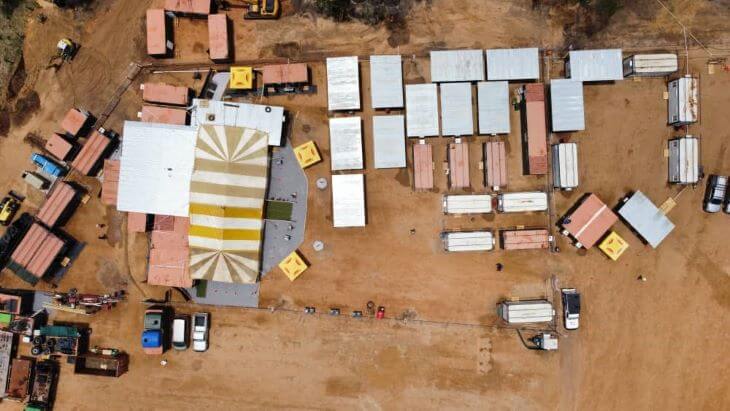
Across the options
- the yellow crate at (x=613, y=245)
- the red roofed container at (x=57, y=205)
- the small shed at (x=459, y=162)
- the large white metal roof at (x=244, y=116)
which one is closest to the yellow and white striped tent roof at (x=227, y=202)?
the large white metal roof at (x=244, y=116)

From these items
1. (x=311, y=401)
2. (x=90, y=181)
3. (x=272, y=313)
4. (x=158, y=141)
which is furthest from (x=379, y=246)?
(x=90, y=181)

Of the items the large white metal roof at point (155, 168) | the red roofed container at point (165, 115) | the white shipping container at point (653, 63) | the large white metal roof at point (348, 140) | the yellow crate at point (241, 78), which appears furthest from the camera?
the red roofed container at point (165, 115)

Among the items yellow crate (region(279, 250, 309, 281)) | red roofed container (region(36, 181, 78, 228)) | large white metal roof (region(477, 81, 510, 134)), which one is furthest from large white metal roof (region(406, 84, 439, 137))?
red roofed container (region(36, 181, 78, 228))

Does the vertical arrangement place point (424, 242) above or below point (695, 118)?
below

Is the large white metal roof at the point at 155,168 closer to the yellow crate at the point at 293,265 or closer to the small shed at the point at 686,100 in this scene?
the yellow crate at the point at 293,265

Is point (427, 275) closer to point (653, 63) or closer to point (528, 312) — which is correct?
point (528, 312)

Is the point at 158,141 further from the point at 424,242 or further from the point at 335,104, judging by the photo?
the point at 424,242
